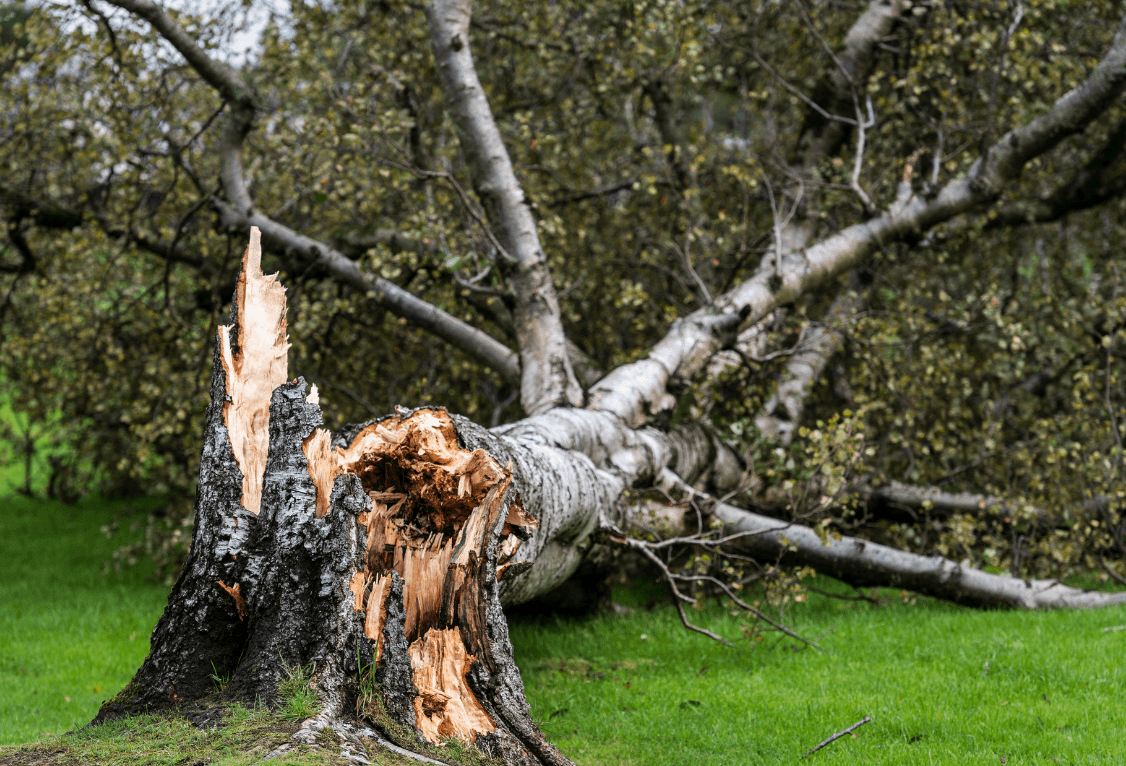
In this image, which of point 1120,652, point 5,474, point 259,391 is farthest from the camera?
point 5,474

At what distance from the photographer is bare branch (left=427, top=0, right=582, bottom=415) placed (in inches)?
269

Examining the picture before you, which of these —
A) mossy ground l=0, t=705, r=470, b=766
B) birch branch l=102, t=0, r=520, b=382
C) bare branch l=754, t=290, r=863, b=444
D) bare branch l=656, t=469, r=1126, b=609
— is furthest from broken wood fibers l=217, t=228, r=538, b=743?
bare branch l=754, t=290, r=863, b=444

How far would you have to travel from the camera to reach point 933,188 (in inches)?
316

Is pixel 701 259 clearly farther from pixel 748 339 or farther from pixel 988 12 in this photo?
pixel 988 12

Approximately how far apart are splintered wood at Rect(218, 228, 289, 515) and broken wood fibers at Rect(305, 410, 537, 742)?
0.30m

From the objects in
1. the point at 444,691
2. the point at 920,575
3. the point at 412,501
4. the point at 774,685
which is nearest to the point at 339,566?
the point at 444,691

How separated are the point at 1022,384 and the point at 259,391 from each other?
907 centimetres

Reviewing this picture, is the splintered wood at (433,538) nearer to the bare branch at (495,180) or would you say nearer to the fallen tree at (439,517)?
the fallen tree at (439,517)

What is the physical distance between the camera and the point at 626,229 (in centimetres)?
1080

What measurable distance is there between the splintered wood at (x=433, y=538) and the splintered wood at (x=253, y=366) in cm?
31

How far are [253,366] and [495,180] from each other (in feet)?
12.7

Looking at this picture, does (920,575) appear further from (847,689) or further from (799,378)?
(799,378)

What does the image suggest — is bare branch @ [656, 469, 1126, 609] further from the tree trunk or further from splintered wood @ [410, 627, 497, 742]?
splintered wood @ [410, 627, 497, 742]

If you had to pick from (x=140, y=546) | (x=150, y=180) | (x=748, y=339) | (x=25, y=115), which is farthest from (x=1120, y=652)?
(x=25, y=115)
